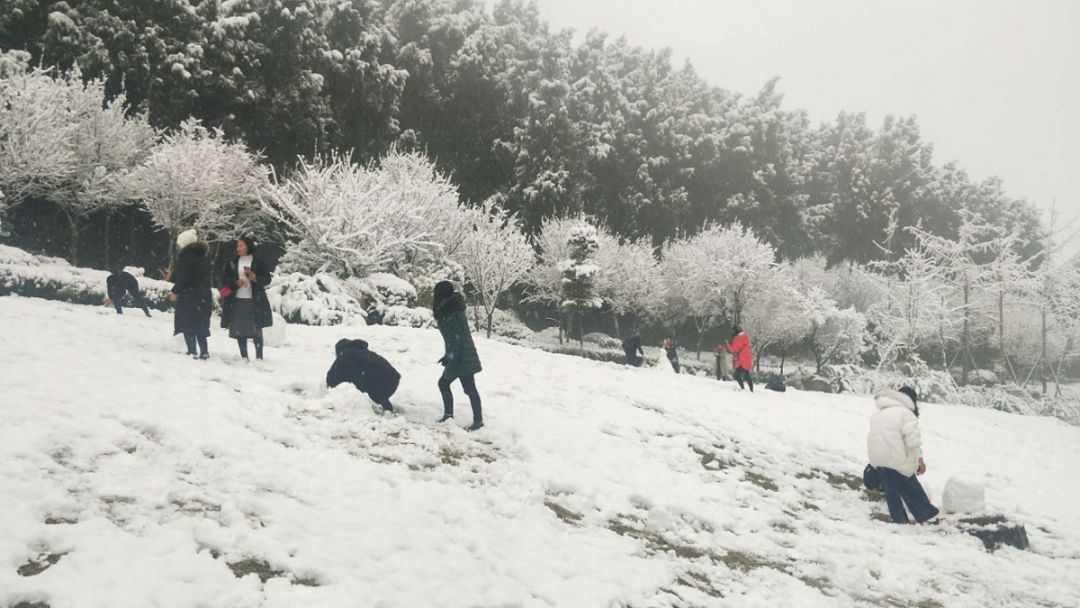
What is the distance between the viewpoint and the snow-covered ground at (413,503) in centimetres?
395

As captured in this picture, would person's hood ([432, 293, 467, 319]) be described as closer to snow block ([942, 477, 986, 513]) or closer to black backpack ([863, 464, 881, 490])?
black backpack ([863, 464, 881, 490])

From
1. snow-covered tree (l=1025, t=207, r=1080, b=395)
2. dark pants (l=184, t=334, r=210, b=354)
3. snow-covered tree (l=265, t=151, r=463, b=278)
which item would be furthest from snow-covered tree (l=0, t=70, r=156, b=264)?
snow-covered tree (l=1025, t=207, r=1080, b=395)

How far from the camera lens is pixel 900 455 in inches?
297

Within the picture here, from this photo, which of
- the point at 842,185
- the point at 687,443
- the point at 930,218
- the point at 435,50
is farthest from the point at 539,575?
the point at 930,218

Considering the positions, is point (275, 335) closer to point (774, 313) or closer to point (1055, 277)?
point (774, 313)

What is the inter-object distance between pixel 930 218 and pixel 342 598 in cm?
6875

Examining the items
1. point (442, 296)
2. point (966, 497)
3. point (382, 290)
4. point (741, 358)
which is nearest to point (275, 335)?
point (442, 296)

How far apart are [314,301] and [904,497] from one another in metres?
16.2

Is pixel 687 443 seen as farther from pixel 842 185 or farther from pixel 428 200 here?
pixel 842 185

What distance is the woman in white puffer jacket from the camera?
7.55 meters

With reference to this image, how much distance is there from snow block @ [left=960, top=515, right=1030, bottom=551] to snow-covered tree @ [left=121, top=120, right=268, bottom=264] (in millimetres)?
24814

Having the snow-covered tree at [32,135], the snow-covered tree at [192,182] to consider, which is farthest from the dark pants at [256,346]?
the snow-covered tree at [32,135]

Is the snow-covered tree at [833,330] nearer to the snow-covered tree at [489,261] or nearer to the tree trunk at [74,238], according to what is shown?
the snow-covered tree at [489,261]

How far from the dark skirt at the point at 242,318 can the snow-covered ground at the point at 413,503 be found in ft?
1.78
